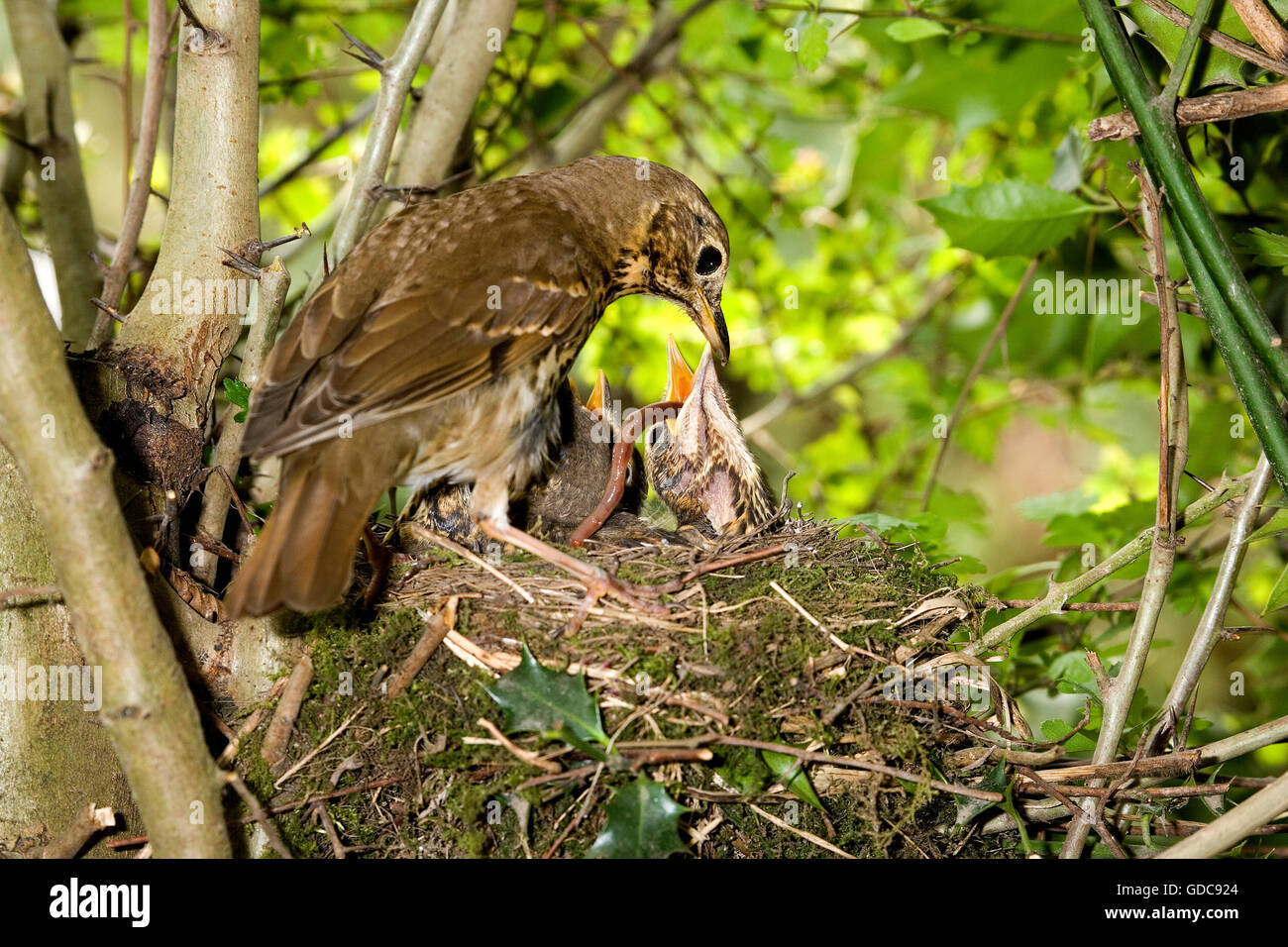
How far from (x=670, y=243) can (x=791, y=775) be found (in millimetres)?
1796

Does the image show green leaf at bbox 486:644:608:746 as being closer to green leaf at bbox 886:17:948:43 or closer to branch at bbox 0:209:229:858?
branch at bbox 0:209:229:858

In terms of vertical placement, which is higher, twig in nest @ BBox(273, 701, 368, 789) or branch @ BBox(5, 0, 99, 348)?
branch @ BBox(5, 0, 99, 348)

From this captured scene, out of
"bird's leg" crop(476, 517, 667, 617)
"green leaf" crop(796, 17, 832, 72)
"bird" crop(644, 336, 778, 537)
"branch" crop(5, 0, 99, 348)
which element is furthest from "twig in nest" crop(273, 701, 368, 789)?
"green leaf" crop(796, 17, 832, 72)

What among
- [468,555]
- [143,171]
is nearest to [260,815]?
[468,555]

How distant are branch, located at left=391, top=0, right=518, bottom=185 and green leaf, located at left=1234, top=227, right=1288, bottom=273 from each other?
2.05 m

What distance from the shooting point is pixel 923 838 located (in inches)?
96.3

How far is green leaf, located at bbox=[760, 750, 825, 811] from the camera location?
7.39 feet

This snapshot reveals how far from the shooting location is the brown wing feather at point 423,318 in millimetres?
2471

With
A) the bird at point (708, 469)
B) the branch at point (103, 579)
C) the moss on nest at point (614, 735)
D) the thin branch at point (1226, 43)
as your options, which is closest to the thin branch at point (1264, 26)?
the thin branch at point (1226, 43)

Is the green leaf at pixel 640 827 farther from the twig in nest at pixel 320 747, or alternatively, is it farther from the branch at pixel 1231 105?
the branch at pixel 1231 105

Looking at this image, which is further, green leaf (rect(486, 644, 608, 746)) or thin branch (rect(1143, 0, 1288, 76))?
thin branch (rect(1143, 0, 1288, 76))

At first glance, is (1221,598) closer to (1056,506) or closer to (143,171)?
(1056,506)

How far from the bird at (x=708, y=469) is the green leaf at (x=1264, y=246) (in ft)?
5.08
